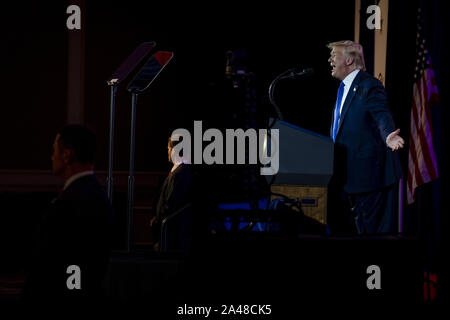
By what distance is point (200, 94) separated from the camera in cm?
551

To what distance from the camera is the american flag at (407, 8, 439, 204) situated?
12.1 feet

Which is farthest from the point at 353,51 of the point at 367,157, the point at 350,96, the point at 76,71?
the point at 76,71

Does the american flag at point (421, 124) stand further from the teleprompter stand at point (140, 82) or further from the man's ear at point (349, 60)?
the teleprompter stand at point (140, 82)

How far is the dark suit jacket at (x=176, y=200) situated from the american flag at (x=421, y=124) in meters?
1.72

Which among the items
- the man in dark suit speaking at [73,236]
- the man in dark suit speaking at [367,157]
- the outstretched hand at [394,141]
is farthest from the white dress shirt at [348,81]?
the man in dark suit speaking at [73,236]

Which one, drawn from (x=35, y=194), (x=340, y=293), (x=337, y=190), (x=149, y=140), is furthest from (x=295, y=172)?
(x=149, y=140)

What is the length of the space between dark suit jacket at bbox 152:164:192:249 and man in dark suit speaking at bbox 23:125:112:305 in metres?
2.36

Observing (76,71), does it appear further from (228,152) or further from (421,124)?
(421,124)

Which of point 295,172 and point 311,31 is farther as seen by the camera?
point 311,31
